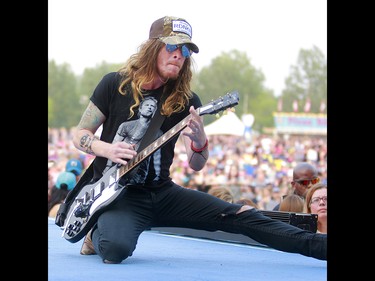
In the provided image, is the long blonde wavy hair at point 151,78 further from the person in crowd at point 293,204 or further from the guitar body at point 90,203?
the person in crowd at point 293,204

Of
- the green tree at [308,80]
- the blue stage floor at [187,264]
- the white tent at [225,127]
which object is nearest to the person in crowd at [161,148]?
the blue stage floor at [187,264]

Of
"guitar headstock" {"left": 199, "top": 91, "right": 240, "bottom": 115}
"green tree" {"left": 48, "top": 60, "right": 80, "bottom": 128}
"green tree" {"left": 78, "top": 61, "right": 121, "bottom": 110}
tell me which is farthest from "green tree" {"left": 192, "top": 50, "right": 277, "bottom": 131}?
"guitar headstock" {"left": 199, "top": 91, "right": 240, "bottom": 115}

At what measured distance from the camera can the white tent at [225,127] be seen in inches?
664

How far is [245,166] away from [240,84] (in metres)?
23.5

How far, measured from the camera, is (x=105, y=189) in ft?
14.9

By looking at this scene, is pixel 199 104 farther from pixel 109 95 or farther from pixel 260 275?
pixel 260 275

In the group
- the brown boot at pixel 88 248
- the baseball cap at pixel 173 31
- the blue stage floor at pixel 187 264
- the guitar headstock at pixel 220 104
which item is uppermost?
the baseball cap at pixel 173 31

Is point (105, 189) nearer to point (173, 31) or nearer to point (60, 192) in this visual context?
point (173, 31)

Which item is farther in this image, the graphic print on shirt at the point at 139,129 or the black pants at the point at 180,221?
the graphic print on shirt at the point at 139,129

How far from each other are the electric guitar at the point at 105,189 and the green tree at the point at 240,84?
34.7 metres

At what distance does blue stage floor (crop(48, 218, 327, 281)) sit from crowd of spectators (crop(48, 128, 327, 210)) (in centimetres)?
966

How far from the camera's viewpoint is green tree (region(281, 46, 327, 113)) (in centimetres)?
4406

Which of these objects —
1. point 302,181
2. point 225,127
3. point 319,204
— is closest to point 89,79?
point 225,127
